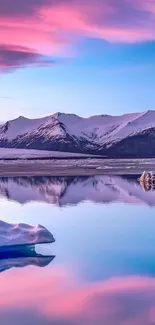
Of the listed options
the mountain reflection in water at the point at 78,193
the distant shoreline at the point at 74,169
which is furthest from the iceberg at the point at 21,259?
the distant shoreline at the point at 74,169

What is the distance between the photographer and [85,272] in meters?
5.55

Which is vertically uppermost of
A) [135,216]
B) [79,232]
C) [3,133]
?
[3,133]

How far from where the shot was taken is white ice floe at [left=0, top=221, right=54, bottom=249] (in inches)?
228

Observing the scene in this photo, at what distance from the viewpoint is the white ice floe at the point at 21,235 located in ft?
19.0

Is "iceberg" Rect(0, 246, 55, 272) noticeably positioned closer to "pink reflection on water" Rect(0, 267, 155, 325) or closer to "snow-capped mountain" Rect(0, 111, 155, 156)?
"pink reflection on water" Rect(0, 267, 155, 325)

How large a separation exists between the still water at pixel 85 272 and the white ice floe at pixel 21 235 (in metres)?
0.17

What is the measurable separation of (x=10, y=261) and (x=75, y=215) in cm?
372

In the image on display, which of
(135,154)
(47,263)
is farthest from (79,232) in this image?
(135,154)

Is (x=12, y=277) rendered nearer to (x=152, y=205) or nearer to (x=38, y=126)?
(x=152, y=205)

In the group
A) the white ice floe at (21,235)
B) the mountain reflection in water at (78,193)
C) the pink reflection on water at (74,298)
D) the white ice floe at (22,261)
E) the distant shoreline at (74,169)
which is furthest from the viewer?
the distant shoreline at (74,169)

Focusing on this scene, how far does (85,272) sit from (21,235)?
82 cm

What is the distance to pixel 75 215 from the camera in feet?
30.7

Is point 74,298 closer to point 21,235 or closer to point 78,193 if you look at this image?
point 21,235

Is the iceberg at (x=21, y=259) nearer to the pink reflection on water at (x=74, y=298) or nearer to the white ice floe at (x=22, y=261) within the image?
the white ice floe at (x=22, y=261)
